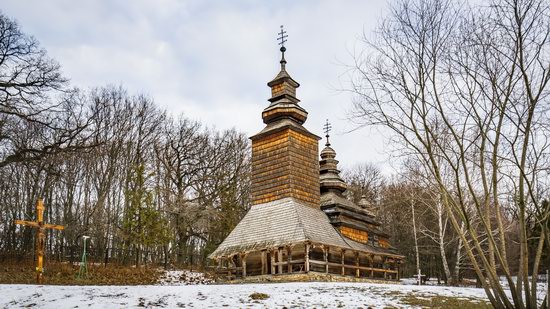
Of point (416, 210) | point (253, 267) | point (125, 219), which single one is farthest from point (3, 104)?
point (416, 210)

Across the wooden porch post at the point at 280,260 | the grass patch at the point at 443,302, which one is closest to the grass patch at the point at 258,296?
the grass patch at the point at 443,302

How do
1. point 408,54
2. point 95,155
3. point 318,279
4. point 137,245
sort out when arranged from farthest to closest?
1. point 95,155
2. point 137,245
3. point 318,279
4. point 408,54

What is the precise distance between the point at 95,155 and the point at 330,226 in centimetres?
1675

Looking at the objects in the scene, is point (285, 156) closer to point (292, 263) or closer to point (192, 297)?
point (292, 263)

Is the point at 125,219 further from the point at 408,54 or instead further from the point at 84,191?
the point at 408,54

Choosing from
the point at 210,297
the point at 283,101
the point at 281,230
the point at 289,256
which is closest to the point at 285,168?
the point at 281,230

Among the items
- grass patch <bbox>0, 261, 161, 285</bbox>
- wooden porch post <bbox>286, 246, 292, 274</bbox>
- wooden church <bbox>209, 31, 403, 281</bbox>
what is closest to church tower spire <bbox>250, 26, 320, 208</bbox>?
wooden church <bbox>209, 31, 403, 281</bbox>

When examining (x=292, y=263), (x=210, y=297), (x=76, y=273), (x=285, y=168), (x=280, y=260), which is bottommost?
(x=210, y=297)

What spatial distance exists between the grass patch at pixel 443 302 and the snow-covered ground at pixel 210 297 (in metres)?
0.04

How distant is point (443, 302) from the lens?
591 inches

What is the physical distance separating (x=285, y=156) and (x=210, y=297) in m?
13.9

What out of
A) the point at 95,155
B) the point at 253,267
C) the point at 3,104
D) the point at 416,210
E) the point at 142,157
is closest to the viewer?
the point at 3,104

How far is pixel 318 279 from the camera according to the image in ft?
74.7

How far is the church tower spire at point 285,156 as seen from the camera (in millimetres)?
26953
